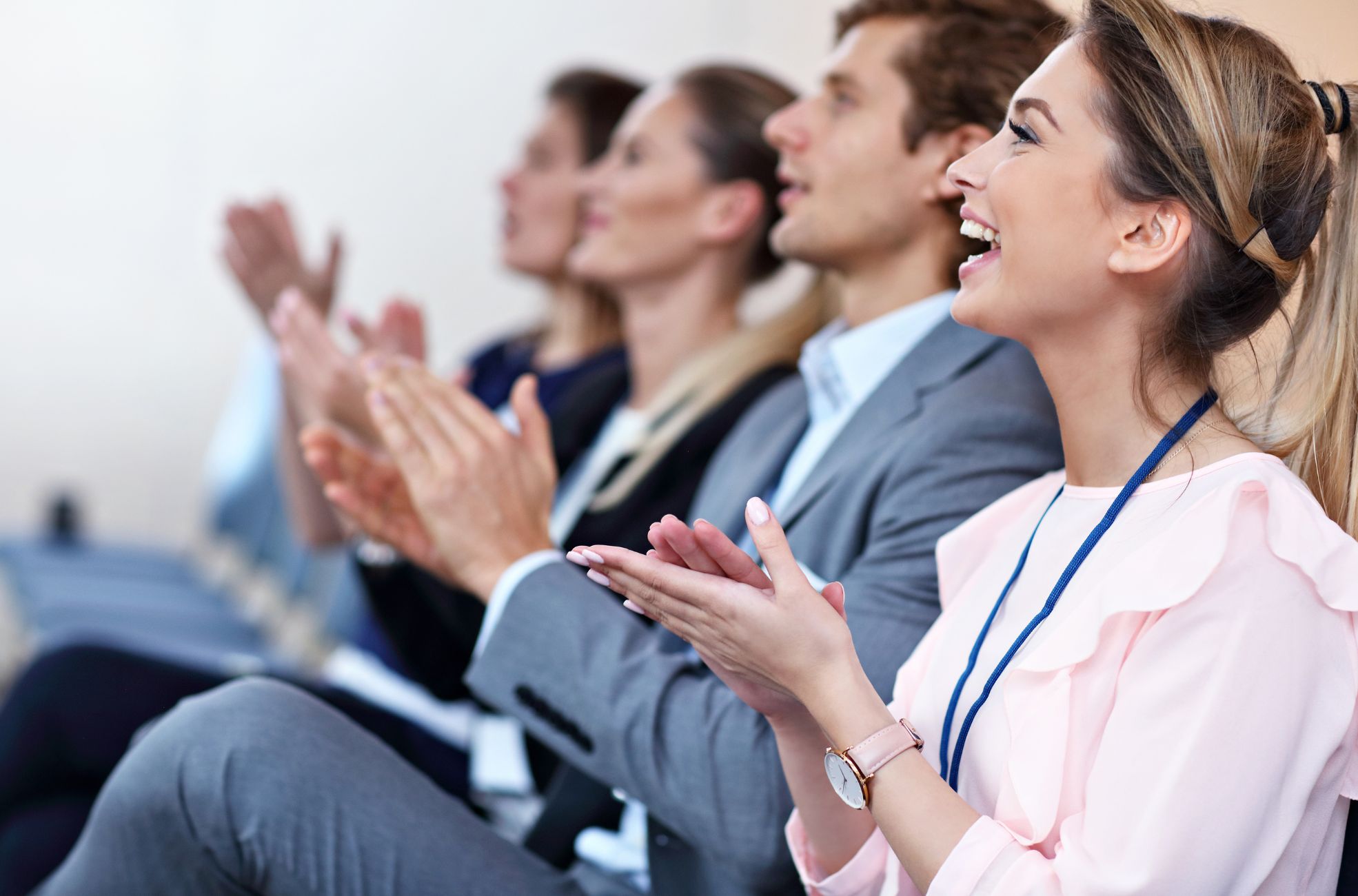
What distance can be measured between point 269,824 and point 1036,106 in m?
0.83

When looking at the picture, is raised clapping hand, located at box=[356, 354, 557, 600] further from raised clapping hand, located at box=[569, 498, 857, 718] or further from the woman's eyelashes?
the woman's eyelashes

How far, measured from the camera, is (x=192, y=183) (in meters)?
4.31

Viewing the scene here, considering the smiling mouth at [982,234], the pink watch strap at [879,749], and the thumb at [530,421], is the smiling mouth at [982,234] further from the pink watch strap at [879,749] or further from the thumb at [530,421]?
the thumb at [530,421]

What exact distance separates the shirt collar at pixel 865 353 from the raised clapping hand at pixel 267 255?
96 cm

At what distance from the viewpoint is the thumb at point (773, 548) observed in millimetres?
871

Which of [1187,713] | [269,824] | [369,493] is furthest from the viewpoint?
[369,493]

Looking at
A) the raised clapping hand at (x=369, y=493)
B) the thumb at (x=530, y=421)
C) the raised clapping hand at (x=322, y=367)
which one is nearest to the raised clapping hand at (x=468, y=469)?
the thumb at (x=530, y=421)

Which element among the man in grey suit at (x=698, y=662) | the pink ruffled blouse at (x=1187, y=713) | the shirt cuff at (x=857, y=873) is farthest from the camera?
the man in grey suit at (x=698, y=662)

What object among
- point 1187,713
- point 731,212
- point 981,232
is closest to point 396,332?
point 731,212

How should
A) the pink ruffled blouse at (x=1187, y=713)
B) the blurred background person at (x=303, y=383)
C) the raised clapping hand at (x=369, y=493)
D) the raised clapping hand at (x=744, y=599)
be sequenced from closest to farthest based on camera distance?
the pink ruffled blouse at (x=1187, y=713)
the raised clapping hand at (x=744, y=599)
the raised clapping hand at (x=369, y=493)
the blurred background person at (x=303, y=383)

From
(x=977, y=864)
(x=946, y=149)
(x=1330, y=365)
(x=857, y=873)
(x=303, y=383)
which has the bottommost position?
(x=857, y=873)

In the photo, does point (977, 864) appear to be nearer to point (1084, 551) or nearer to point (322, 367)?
point (1084, 551)

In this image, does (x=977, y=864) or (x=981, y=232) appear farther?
(x=981, y=232)

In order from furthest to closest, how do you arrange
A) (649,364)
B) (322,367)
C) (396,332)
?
1. (649,364)
2. (396,332)
3. (322,367)
